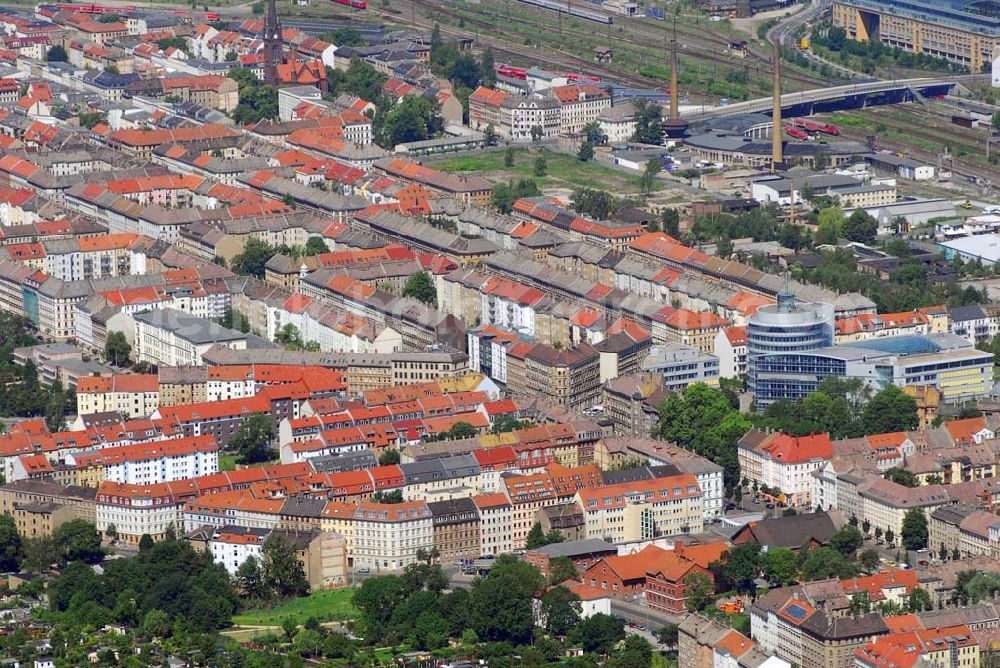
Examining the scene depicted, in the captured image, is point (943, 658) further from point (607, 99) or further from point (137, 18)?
point (137, 18)

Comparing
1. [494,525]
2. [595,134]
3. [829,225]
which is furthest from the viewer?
[595,134]

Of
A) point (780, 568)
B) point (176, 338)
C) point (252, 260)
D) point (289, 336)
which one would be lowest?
point (252, 260)

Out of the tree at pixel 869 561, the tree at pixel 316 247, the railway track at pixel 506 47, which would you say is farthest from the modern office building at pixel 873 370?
the railway track at pixel 506 47

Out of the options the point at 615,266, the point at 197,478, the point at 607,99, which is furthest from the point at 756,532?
the point at 607,99

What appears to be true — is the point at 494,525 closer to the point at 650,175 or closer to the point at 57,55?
the point at 650,175

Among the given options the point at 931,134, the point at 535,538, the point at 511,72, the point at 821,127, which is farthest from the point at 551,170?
the point at 535,538

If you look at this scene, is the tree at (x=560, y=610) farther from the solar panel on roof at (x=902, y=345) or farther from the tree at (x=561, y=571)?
the solar panel on roof at (x=902, y=345)

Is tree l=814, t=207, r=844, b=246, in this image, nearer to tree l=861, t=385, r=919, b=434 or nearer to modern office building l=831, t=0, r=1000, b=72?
tree l=861, t=385, r=919, b=434

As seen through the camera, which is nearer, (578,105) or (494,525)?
(494,525)
